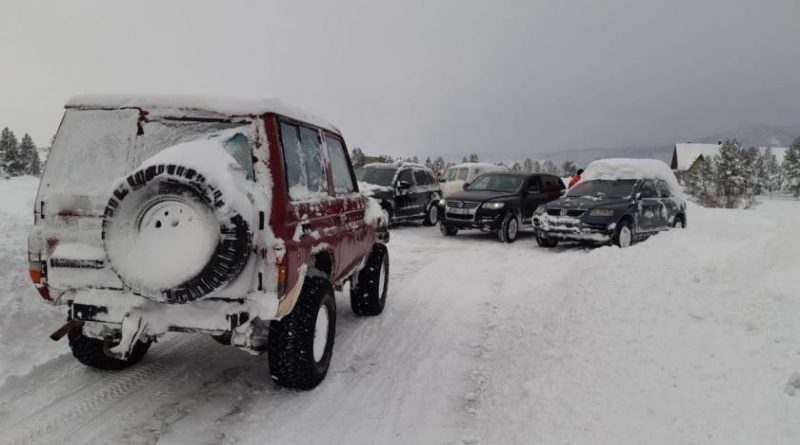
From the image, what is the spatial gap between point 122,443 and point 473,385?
2659mm

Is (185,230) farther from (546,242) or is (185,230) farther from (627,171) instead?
(627,171)

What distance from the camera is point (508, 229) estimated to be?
13.2 m

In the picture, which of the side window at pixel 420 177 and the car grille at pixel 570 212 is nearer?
the car grille at pixel 570 212

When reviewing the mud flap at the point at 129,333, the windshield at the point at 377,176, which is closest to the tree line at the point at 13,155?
the windshield at the point at 377,176

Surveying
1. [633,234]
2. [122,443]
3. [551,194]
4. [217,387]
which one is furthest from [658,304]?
[551,194]

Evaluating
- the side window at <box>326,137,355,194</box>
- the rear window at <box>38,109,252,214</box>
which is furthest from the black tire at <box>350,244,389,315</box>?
the rear window at <box>38,109,252,214</box>

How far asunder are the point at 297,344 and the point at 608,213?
30.3 feet

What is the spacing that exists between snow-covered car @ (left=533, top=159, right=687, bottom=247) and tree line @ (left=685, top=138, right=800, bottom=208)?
1905cm

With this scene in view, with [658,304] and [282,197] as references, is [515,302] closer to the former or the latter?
[658,304]

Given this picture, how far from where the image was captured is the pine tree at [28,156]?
64.6 m

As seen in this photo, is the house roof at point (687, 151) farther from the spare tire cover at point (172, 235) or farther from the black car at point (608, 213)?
the spare tire cover at point (172, 235)

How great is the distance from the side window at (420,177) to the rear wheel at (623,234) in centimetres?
656

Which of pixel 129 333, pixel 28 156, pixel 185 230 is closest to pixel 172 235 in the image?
pixel 185 230

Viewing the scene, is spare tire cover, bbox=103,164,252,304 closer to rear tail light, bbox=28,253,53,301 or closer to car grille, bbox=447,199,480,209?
rear tail light, bbox=28,253,53,301
